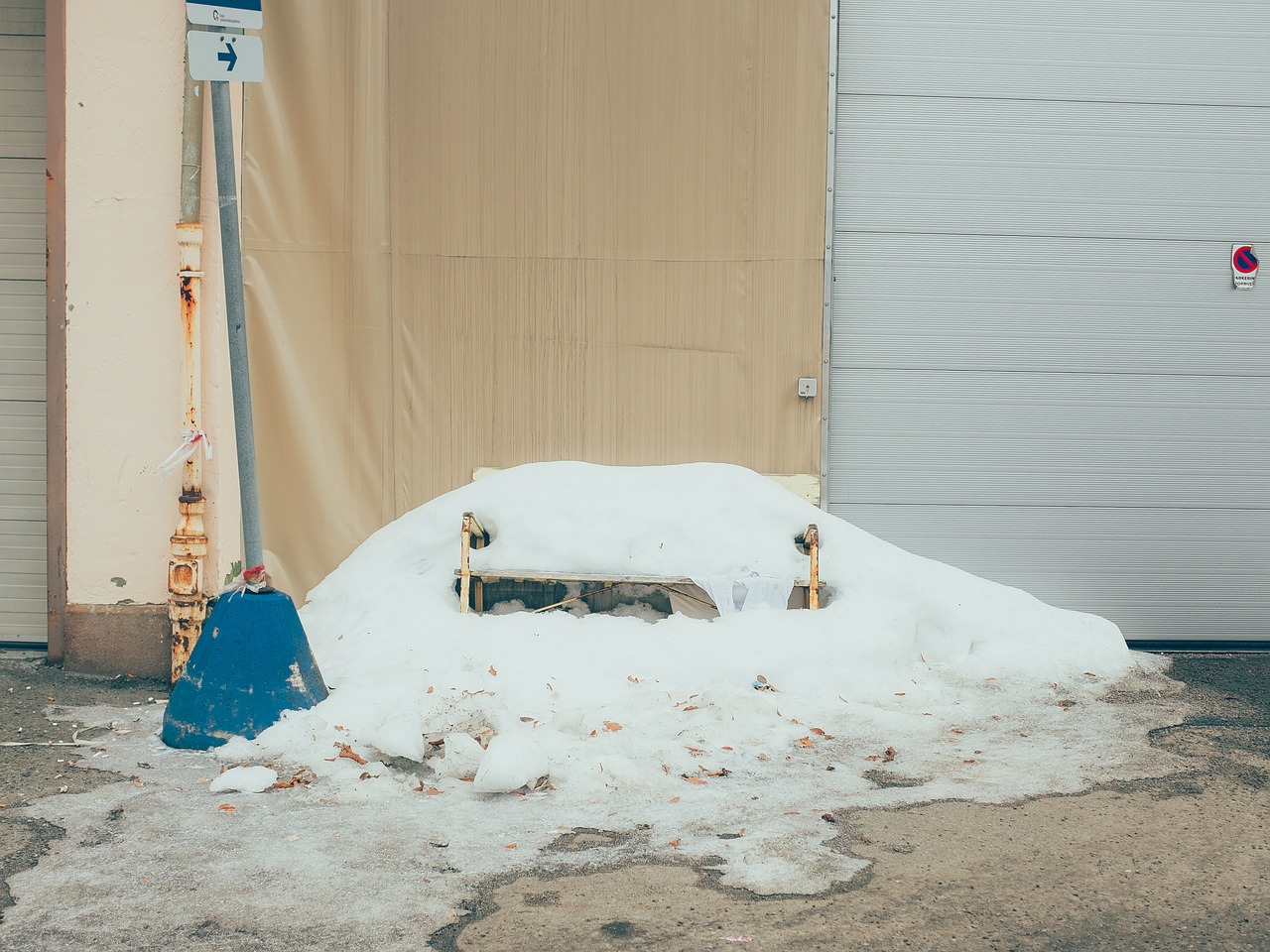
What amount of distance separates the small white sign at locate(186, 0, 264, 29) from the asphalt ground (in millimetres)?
2845

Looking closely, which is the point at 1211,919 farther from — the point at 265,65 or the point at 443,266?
the point at 265,65

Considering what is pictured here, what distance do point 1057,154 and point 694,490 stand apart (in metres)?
2.77

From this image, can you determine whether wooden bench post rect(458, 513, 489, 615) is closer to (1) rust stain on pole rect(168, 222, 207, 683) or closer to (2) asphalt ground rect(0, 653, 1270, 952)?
(1) rust stain on pole rect(168, 222, 207, 683)

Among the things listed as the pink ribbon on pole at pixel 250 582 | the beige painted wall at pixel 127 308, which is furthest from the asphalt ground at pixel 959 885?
the beige painted wall at pixel 127 308

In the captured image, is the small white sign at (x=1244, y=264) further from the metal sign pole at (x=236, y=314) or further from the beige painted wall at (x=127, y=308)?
the beige painted wall at (x=127, y=308)

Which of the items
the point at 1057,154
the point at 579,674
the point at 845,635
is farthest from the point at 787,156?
the point at 579,674

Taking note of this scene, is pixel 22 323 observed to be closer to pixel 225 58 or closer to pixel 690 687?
pixel 225 58

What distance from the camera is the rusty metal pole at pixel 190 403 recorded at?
5.53 meters

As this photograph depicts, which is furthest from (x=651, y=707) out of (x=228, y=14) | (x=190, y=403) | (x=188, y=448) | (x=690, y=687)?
(x=228, y=14)

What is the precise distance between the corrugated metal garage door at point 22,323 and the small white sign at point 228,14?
211cm

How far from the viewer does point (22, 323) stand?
627cm

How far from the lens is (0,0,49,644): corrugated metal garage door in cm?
618

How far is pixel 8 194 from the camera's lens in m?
6.23

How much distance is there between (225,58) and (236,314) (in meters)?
0.98
